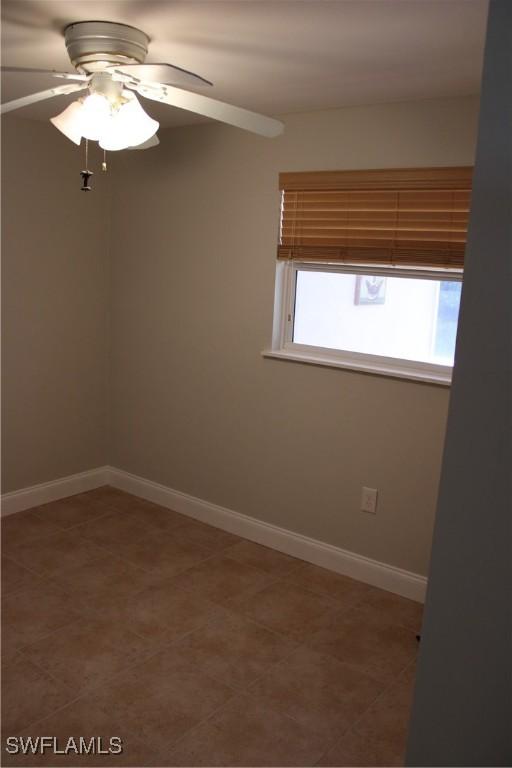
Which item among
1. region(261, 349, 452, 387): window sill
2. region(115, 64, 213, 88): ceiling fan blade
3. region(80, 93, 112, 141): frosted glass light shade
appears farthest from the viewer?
region(261, 349, 452, 387): window sill

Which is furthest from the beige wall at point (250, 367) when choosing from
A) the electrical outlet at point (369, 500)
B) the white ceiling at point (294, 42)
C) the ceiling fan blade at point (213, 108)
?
the ceiling fan blade at point (213, 108)

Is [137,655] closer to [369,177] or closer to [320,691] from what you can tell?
[320,691]

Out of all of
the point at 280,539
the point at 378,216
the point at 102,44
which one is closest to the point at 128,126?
the point at 102,44

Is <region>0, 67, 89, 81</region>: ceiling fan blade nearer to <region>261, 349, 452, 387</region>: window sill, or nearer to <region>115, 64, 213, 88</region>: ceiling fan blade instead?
<region>115, 64, 213, 88</region>: ceiling fan blade

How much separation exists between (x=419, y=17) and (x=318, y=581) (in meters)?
2.52

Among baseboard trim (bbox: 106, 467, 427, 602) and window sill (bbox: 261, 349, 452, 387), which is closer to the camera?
window sill (bbox: 261, 349, 452, 387)

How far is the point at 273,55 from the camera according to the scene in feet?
7.67

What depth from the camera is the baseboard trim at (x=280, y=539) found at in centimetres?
332

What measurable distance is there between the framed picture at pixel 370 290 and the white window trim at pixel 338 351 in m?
0.05

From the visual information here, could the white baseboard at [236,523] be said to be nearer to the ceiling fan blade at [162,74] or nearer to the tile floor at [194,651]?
the tile floor at [194,651]

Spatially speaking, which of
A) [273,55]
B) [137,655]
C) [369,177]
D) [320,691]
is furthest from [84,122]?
[320,691]

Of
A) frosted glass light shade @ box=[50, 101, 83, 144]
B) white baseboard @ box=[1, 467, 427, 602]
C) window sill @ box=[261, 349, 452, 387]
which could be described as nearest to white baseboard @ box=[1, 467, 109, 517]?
white baseboard @ box=[1, 467, 427, 602]

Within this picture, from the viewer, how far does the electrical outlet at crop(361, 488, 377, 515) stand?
3.35m

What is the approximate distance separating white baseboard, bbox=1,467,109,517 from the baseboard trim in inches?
4.1
